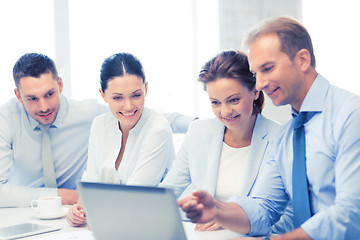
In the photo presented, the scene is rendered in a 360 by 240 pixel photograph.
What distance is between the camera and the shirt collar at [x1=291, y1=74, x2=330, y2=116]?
1.52 metres

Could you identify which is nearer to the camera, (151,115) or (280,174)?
(280,174)

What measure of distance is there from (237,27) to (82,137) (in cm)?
202

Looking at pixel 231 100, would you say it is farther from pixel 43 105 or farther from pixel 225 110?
pixel 43 105

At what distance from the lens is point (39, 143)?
8.72 ft

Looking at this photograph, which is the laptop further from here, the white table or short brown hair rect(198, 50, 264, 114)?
short brown hair rect(198, 50, 264, 114)

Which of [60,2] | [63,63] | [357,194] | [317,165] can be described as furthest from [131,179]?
[60,2]

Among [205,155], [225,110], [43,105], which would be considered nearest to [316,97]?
[225,110]

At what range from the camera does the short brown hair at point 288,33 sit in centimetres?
152

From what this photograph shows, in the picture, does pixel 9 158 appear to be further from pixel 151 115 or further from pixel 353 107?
pixel 353 107

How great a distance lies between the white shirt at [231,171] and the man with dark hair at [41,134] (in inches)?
31.7

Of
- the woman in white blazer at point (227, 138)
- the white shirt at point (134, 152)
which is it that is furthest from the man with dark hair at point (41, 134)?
the woman in white blazer at point (227, 138)

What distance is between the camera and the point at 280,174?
1.66 meters

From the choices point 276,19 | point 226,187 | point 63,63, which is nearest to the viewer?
point 276,19

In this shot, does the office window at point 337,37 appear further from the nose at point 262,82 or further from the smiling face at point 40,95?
the nose at point 262,82
